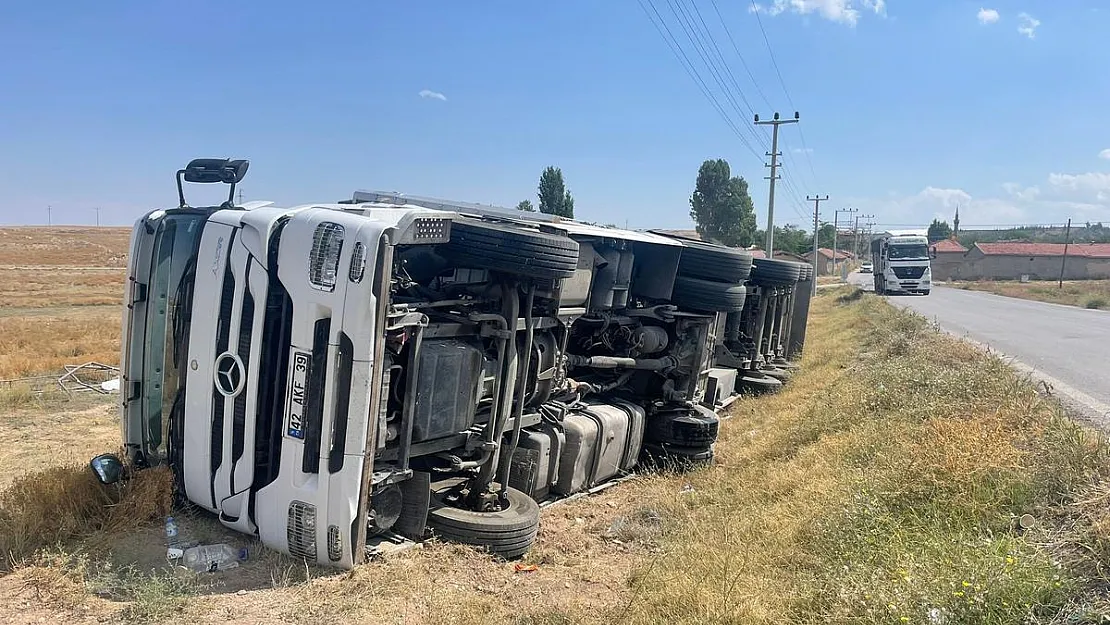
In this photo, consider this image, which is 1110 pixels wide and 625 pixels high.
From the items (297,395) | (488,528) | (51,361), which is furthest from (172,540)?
(51,361)

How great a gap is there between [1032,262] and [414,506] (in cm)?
6550

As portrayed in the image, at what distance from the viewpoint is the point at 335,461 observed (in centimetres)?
352

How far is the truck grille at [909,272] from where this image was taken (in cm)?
3016

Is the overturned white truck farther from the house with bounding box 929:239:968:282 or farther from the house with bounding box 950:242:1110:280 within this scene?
the house with bounding box 929:239:968:282

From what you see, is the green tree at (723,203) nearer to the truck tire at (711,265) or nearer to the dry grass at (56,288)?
the dry grass at (56,288)

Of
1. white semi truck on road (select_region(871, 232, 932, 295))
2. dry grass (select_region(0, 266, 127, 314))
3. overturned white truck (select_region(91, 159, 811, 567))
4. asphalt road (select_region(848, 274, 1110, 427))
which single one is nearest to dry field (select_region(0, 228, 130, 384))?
dry grass (select_region(0, 266, 127, 314))

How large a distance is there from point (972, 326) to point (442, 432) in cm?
1497

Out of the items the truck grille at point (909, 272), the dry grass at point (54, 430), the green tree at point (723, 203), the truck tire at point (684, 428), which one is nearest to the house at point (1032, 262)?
the green tree at point (723, 203)

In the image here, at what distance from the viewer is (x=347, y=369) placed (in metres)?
3.48

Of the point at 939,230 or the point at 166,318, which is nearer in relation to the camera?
the point at 166,318

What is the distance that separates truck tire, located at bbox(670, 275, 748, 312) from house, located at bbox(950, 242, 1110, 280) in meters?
59.6

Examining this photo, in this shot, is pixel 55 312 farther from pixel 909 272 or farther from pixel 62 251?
pixel 62 251

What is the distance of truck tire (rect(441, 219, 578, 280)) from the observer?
13.4 ft

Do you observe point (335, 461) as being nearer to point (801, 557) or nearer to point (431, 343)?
point (431, 343)
